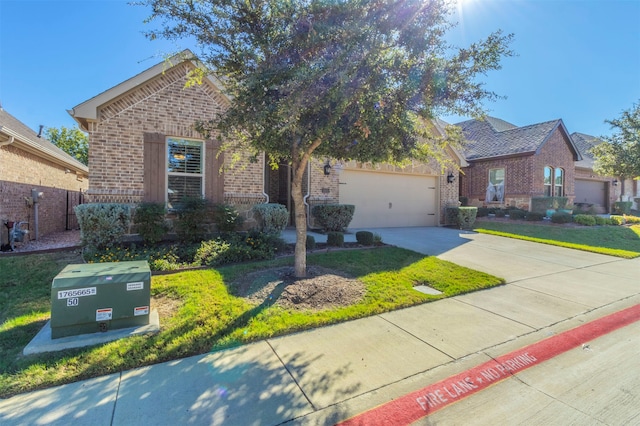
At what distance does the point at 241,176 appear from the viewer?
938 centimetres

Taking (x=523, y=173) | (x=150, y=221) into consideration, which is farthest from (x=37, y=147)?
(x=523, y=173)

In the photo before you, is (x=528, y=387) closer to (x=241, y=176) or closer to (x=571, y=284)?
(x=571, y=284)

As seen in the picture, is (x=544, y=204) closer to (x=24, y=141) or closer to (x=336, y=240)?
(x=336, y=240)

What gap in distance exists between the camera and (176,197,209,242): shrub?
787 centimetres

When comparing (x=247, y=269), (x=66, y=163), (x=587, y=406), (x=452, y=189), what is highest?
(x=66, y=163)

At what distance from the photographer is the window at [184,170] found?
867 cm

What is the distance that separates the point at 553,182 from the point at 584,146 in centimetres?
1151

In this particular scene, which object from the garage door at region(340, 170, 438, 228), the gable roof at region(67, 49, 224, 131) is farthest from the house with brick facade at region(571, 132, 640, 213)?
the gable roof at region(67, 49, 224, 131)

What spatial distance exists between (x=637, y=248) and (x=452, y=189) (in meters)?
6.45

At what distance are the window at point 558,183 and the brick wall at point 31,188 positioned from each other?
24224 mm

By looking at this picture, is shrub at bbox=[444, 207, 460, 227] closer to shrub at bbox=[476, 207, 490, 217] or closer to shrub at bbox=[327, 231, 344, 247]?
shrub at bbox=[476, 207, 490, 217]

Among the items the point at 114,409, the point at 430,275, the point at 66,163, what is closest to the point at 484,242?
the point at 430,275

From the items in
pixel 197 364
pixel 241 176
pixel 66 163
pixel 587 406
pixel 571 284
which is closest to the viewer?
pixel 587 406

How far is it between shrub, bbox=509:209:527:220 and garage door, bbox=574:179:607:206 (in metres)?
10.0
